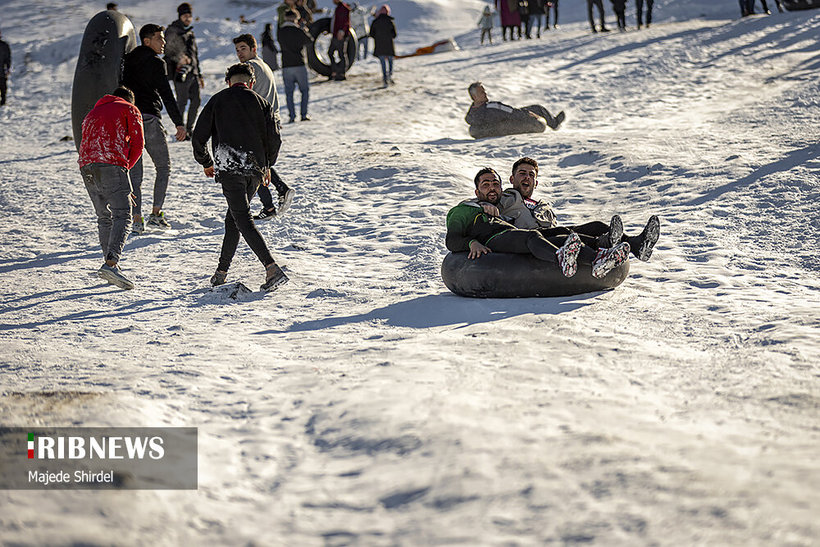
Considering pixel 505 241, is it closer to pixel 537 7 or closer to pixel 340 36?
pixel 340 36

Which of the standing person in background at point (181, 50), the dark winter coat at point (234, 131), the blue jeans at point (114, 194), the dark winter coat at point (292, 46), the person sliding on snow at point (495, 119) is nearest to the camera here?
the dark winter coat at point (234, 131)

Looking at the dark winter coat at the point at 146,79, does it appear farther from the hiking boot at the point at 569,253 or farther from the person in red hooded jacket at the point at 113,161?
the hiking boot at the point at 569,253

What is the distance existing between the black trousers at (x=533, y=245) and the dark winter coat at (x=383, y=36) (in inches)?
419

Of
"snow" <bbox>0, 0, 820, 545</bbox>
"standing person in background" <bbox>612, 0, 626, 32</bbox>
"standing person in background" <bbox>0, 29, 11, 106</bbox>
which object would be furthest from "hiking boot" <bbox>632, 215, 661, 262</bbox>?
"standing person in background" <bbox>0, 29, 11, 106</bbox>

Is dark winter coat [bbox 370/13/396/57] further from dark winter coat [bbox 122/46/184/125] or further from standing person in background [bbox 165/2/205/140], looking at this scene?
dark winter coat [bbox 122/46/184/125]

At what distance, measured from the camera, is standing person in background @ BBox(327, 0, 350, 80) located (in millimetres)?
16078

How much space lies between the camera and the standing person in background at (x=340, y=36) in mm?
16078

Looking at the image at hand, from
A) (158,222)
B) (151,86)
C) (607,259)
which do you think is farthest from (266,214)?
(607,259)

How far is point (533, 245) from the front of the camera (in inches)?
207

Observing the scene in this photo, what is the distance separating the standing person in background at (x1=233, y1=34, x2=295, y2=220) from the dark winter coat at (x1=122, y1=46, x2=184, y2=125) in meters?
0.75

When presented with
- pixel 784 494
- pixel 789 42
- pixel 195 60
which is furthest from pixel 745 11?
pixel 784 494

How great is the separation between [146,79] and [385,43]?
29.0 ft

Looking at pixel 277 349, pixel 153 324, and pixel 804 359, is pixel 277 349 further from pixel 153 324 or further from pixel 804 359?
pixel 804 359

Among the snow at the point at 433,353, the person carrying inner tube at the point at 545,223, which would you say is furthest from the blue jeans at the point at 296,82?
the person carrying inner tube at the point at 545,223
